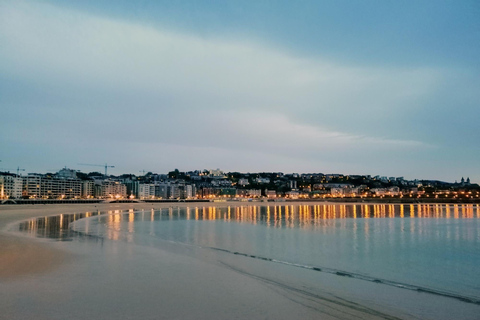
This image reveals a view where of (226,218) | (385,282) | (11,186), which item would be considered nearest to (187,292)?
(385,282)

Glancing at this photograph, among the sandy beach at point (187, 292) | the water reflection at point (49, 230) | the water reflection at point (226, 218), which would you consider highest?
the sandy beach at point (187, 292)

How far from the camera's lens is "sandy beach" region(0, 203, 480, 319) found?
7.53 metres

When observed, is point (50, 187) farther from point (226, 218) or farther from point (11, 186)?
point (226, 218)

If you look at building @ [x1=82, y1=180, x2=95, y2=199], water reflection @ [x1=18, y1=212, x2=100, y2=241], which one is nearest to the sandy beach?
water reflection @ [x1=18, y1=212, x2=100, y2=241]

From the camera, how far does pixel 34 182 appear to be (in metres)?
162

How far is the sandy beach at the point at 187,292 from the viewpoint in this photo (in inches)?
296

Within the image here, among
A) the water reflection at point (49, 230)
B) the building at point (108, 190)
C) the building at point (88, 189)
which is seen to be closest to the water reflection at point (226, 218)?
the water reflection at point (49, 230)

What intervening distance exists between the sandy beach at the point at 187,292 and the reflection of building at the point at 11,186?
484ft

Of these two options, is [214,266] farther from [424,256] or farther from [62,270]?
[424,256]

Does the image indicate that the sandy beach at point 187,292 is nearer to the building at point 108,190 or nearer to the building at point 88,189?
the building at point 88,189

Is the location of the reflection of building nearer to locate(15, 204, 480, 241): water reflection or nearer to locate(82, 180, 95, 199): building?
locate(82, 180, 95, 199): building

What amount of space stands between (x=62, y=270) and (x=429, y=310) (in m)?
9.93

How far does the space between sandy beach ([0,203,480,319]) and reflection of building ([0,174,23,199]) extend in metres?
147

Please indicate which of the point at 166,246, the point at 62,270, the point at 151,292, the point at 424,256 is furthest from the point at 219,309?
the point at 424,256
